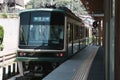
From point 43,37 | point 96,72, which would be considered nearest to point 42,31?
point 43,37

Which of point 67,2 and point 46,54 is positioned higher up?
point 67,2

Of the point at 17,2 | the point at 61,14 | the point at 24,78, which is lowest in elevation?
the point at 24,78

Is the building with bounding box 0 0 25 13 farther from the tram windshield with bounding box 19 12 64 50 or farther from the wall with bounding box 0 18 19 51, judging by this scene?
the tram windshield with bounding box 19 12 64 50

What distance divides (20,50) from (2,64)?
15.7ft

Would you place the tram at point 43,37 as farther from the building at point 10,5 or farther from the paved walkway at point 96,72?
the building at point 10,5

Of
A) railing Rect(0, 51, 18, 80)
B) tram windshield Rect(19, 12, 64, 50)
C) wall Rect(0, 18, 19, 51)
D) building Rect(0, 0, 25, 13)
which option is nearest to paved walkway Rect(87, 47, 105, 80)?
tram windshield Rect(19, 12, 64, 50)

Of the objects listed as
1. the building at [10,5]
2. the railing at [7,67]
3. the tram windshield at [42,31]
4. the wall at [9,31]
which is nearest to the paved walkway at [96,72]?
the tram windshield at [42,31]

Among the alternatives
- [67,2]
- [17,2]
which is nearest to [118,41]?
[17,2]

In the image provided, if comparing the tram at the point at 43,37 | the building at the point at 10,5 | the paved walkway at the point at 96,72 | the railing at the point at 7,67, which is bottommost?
the railing at the point at 7,67

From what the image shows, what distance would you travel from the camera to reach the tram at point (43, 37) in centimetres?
1617

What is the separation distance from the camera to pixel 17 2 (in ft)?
265

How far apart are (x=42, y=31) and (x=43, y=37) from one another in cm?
28

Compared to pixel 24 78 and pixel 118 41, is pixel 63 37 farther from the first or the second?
pixel 118 41

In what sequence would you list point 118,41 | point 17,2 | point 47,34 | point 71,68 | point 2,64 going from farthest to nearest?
point 17,2 → point 2,64 → point 47,34 → point 71,68 → point 118,41
